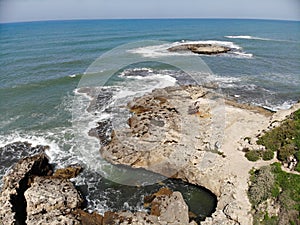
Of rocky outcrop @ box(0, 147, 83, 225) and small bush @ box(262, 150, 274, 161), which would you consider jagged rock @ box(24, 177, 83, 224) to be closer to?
rocky outcrop @ box(0, 147, 83, 225)

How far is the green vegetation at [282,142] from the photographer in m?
19.4

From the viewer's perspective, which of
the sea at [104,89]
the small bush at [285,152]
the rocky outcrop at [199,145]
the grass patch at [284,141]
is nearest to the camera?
the rocky outcrop at [199,145]

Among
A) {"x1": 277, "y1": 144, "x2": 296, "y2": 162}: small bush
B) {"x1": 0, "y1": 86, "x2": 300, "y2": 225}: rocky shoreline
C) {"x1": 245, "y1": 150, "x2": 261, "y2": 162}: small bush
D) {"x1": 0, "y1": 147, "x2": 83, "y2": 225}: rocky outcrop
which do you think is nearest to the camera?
{"x1": 0, "y1": 147, "x2": 83, "y2": 225}: rocky outcrop

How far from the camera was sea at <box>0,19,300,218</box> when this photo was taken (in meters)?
21.2

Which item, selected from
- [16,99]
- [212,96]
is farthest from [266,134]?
[16,99]

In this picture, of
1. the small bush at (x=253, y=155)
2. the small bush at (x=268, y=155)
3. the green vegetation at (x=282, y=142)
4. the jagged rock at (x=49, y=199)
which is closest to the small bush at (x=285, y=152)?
the green vegetation at (x=282, y=142)

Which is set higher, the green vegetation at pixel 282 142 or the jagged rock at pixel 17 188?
the green vegetation at pixel 282 142

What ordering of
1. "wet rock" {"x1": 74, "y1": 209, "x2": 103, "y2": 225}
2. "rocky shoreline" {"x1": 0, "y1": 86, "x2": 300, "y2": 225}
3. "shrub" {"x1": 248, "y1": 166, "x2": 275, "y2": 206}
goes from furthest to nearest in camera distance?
"shrub" {"x1": 248, "y1": 166, "x2": 275, "y2": 206} → "rocky shoreline" {"x1": 0, "y1": 86, "x2": 300, "y2": 225} → "wet rock" {"x1": 74, "y1": 209, "x2": 103, "y2": 225}

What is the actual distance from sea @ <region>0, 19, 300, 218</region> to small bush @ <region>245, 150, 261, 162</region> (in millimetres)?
4060

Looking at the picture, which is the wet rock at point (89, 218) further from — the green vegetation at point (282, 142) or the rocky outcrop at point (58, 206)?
the green vegetation at point (282, 142)

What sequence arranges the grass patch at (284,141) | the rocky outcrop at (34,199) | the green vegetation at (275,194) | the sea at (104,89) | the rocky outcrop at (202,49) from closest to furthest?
1. the green vegetation at (275,194)
2. the rocky outcrop at (34,199)
3. the grass patch at (284,141)
4. the sea at (104,89)
5. the rocky outcrop at (202,49)

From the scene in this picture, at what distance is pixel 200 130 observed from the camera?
2502cm

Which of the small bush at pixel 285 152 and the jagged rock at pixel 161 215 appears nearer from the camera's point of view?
the jagged rock at pixel 161 215

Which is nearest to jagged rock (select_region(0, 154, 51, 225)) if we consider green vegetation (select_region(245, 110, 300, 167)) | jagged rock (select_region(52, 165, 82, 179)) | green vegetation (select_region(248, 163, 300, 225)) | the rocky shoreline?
the rocky shoreline
